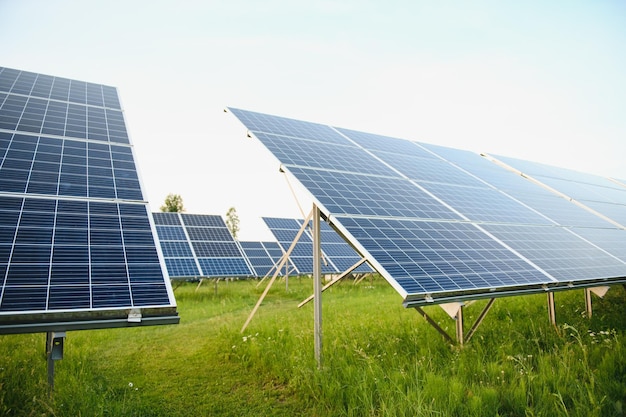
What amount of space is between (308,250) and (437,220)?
20.2 m

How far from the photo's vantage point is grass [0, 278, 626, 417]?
507cm

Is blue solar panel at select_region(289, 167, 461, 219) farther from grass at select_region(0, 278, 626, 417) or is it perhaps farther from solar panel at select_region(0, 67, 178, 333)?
solar panel at select_region(0, 67, 178, 333)

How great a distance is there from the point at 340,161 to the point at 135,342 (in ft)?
22.9

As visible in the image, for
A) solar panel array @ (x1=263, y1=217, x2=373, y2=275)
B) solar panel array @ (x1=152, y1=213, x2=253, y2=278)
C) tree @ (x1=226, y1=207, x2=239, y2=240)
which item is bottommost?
tree @ (x1=226, y1=207, x2=239, y2=240)

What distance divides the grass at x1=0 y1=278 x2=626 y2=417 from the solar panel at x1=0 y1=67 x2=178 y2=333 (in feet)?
4.22

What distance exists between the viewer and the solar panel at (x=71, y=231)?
409 centimetres

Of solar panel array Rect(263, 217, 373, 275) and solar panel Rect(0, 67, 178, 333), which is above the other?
solar panel Rect(0, 67, 178, 333)

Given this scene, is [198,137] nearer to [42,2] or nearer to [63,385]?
[42,2]

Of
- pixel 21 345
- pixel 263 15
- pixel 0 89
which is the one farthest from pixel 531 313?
pixel 263 15

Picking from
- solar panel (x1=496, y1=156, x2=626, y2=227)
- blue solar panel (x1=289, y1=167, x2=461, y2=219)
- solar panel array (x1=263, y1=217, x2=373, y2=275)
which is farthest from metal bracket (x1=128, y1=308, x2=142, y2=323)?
solar panel array (x1=263, y1=217, x2=373, y2=275)

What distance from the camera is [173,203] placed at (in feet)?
243

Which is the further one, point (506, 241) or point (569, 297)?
point (569, 297)

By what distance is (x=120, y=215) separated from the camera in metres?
5.77

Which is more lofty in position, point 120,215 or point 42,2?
point 42,2
